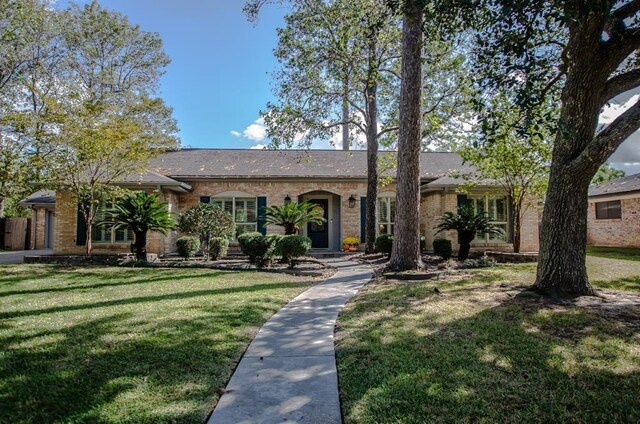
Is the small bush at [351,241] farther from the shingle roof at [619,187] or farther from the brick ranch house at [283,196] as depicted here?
the shingle roof at [619,187]

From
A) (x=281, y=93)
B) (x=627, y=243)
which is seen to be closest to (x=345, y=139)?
(x=281, y=93)

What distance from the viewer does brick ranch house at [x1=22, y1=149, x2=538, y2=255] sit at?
1456cm

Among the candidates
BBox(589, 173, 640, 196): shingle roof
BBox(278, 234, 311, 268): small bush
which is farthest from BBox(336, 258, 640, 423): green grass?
BBox(589, 173, 640, 196): shingle roof

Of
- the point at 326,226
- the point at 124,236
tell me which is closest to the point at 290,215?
the point at 326,226

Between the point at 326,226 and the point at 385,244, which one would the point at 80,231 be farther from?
the point at 385,244

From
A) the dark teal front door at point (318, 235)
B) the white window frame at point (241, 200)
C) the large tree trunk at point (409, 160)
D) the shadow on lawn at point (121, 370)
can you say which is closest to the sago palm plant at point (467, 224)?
the large tree trunk at point (409, 160)

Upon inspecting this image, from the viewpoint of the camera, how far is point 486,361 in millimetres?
3586

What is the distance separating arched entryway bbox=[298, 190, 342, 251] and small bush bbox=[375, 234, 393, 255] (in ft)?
14.4

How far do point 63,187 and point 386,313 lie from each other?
37.3ft

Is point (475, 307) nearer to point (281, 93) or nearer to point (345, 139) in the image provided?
point (281, 93)

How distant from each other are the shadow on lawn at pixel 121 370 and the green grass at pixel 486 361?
1147mm

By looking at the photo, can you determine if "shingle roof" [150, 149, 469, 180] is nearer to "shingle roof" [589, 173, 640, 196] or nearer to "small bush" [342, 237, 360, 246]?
"small bush" [342, 237, 360, 246]

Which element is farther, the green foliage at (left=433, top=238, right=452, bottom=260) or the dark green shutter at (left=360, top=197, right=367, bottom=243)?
the dark green shutter at (left=360, top=197, right=367, bottom=243)

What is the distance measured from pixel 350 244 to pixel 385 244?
367 cm
